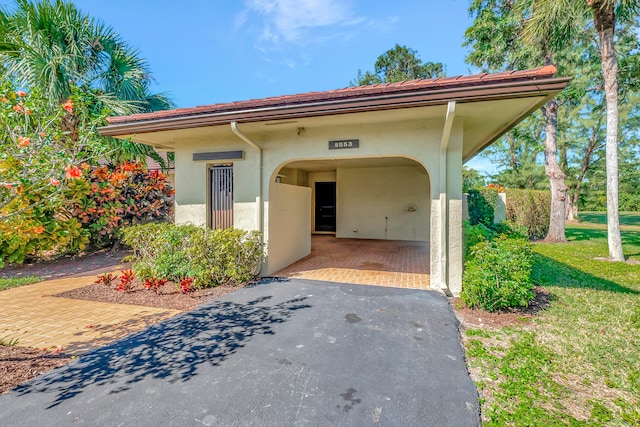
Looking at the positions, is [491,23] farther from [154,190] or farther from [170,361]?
[170,361]

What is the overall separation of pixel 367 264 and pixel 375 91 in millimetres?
5214

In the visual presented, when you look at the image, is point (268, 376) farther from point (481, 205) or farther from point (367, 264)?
point (481, 205)

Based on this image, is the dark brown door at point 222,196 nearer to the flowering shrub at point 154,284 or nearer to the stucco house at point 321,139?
the stucco house at point 321,139

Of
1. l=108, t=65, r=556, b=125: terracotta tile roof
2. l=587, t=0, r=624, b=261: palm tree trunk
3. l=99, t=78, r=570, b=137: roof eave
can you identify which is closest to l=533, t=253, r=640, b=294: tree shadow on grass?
l=587, t=0, r=624, b=261: palm tree trunk

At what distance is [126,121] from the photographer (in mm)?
6824

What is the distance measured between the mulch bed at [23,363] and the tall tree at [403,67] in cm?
2993

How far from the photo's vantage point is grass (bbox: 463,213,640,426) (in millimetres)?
2625

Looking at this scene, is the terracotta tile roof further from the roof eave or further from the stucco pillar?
the stucco pillar

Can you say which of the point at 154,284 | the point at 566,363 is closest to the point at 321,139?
the point at 154,284

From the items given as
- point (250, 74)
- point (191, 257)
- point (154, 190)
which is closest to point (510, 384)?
point (191, 257)

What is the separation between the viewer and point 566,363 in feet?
11.3

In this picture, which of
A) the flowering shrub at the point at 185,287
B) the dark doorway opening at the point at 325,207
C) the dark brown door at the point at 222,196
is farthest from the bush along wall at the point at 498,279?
the dark doorway opening at the point at 325,207

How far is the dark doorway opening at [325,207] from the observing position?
1504 centimetres

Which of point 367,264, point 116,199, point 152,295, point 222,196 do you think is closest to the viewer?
point 152,295
